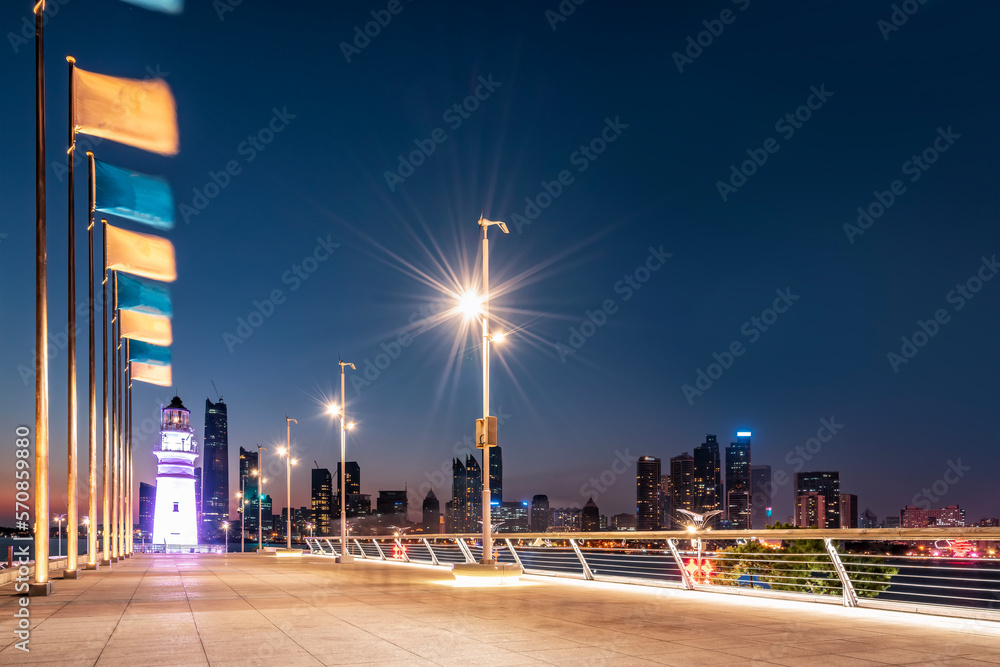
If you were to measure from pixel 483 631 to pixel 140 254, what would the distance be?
26934 mm

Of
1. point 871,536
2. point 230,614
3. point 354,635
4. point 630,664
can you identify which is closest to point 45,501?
point 230,614

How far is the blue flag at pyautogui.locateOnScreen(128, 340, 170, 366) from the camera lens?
44.4 meters

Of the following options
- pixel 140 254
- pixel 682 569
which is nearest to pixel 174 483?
pixel 140 254

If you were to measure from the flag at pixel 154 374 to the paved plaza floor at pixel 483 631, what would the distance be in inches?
1177

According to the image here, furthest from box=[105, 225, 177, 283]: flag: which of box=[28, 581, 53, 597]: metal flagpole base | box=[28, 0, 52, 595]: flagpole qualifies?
box=[28, 581, 53, 597]: metal flagpole base

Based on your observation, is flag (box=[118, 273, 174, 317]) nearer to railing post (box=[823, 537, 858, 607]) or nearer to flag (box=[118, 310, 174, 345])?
flag (box=[118, 310, 174, 345])

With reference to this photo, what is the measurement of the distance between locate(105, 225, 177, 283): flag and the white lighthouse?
49195mm

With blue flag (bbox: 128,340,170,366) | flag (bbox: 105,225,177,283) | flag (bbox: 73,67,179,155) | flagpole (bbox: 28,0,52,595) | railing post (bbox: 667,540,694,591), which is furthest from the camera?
blue flag (bbox: 128,340,170,366)

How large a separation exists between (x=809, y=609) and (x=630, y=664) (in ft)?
20.0

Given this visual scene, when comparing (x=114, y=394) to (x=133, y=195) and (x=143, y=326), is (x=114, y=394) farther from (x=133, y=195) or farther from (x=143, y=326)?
(x=133, y=195)

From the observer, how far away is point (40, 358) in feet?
57.7

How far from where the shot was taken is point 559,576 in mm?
21391

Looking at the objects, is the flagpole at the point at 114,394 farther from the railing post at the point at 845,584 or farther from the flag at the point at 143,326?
the railing post at the point at 845,584

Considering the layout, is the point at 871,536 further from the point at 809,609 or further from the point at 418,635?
the point at 418,635
